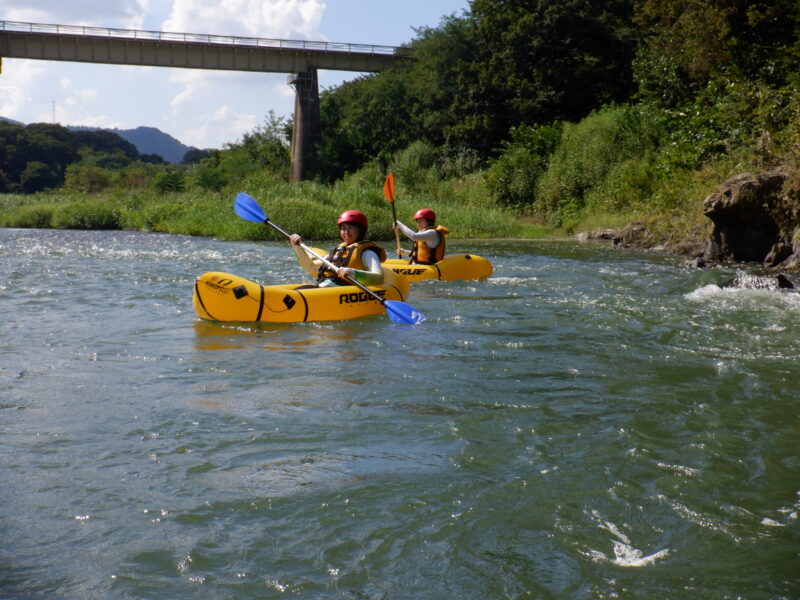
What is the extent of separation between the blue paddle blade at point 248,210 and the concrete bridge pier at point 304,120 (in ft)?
82.9

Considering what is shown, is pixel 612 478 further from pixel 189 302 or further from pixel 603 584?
pixel 189 302

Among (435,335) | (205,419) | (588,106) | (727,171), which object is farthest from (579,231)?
(205,419)

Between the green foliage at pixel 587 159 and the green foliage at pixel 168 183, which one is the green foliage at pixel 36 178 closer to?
the green foliage at pixel 168 183

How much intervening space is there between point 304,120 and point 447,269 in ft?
82.5

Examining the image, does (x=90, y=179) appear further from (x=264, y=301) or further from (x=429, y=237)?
(x=264, y=301)

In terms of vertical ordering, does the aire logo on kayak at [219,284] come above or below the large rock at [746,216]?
below

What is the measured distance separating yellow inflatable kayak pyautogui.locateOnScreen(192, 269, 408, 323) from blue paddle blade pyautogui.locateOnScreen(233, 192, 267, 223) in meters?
1.50

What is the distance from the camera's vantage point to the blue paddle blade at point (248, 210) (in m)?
8.52

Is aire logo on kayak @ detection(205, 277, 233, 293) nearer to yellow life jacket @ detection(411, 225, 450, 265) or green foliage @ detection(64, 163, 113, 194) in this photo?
yellow life jacket @ detection(411, 225, 450, 265)

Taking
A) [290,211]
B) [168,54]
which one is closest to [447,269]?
[290,211]

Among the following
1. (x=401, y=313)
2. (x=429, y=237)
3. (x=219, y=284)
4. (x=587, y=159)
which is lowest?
(x=401, y=313)

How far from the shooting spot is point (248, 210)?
8.63 metres

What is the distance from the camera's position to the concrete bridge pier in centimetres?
3284

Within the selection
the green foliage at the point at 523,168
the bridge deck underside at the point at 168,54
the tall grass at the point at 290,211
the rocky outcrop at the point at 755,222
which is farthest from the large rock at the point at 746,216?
the bridge deck underside at the point at 168,54
